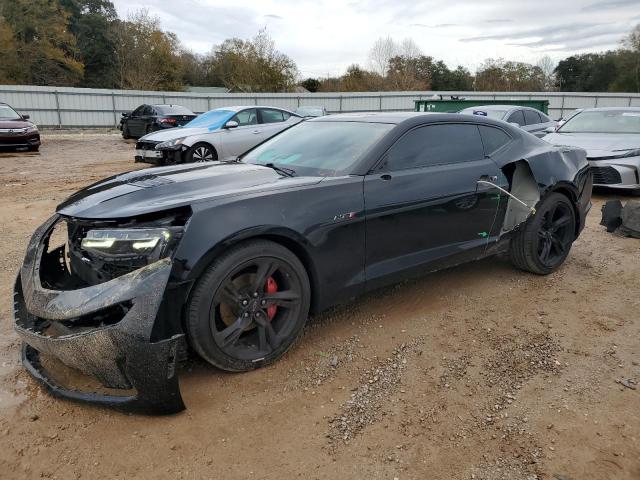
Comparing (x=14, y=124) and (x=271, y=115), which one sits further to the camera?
(x=14, y=124)

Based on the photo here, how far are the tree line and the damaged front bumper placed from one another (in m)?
39.5

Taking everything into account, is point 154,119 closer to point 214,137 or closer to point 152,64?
point 214,137

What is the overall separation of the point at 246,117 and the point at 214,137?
4.06 ft

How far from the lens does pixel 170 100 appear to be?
26844 mm

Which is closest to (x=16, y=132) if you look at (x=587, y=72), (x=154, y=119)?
(x=154, y=119)

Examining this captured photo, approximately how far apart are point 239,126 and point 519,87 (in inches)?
1919

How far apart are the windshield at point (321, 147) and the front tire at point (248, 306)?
81cm

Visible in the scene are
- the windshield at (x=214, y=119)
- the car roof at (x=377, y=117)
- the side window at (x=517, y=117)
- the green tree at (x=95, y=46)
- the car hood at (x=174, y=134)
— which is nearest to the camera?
the car roof at (x=377, y=117)

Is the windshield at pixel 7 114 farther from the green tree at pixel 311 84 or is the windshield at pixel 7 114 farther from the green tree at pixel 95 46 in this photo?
the green tree at pixel 311 84

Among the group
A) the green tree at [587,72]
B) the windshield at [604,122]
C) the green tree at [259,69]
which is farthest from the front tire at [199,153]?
the green tree at [587,72]

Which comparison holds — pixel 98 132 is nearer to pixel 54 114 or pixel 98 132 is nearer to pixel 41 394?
pixel 54 114

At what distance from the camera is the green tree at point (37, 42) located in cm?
3594

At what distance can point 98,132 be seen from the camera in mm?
24078

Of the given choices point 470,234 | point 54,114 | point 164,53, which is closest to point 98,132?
point 54,114
